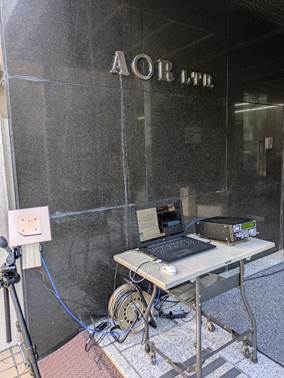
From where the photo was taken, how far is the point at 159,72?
2.24 m

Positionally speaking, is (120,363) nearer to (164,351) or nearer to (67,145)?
(164,351)

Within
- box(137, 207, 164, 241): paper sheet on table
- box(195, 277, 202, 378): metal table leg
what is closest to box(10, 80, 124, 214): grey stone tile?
box(137, 207, 164, 241): paper sheet on table

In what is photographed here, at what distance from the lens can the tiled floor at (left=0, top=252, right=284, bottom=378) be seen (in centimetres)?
163

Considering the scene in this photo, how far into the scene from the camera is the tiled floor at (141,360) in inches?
64.1

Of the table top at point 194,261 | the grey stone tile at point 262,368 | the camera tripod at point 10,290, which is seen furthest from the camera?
the grey stone tile at point 262,368

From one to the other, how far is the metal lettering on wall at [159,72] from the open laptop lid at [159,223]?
1.10 meters

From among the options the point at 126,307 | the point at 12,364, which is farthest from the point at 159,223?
the point at 12,364

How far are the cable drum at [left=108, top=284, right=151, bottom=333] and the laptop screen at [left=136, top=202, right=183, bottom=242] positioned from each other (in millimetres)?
452

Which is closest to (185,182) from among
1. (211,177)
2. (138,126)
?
(211,177)

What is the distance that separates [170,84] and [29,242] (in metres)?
1.75

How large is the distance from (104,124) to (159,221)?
33.9 inches

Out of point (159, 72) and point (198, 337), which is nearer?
point (198, 337)

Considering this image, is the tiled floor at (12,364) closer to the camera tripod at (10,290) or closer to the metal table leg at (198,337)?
the camera tripod at (10,290)

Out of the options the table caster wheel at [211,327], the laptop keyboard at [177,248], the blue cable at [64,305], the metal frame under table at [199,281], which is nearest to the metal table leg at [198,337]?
the metal frame under table at [199,281]
